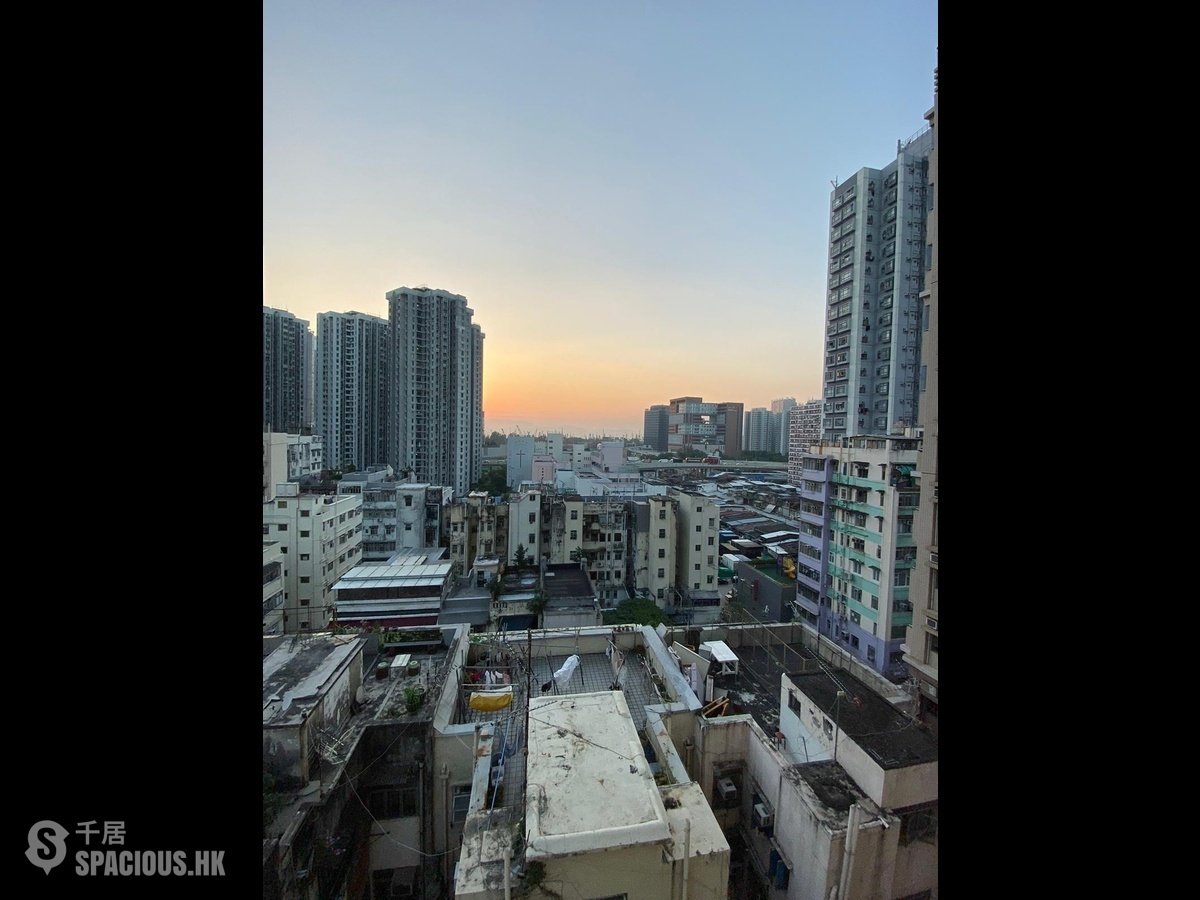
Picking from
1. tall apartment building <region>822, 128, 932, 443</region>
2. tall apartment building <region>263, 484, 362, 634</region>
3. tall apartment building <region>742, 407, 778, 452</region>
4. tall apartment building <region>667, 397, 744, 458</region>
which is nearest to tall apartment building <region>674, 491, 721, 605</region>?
tall apartment building <region>822, 128, 932, 443</region>

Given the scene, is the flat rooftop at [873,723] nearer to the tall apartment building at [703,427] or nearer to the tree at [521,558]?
the tree at [521,558]

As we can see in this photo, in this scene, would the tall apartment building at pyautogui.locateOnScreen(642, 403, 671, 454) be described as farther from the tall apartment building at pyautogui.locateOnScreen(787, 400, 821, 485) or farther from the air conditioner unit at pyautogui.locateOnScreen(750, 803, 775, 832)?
the air conditioner unit at pyautogui.locateOnScreen(750, 803, 775, 832)

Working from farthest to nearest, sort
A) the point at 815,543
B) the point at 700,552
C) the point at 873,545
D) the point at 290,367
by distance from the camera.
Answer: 1. the point at 290,367
2. the point at 700,552
3. the point at 815,543
4. the point at 873,545

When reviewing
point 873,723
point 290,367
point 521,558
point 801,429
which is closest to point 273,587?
point 521,558

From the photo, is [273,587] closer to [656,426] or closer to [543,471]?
[543,471]

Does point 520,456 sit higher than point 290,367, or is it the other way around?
point 290,367
